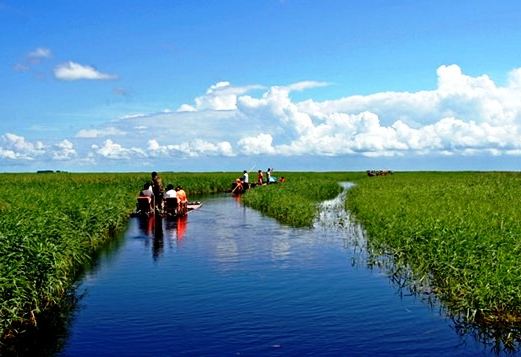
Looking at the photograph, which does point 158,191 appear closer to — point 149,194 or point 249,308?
point 149,194

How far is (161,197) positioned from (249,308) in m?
23.7

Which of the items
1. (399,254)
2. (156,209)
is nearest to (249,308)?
(399,254)

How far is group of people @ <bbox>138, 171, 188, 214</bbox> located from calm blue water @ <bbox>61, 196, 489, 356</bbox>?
37.8ft

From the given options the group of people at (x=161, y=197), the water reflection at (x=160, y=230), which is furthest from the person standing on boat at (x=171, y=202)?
the water reflection at (x=160, y=230)

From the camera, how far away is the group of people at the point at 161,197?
35000mm

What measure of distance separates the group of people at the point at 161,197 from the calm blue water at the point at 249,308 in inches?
454

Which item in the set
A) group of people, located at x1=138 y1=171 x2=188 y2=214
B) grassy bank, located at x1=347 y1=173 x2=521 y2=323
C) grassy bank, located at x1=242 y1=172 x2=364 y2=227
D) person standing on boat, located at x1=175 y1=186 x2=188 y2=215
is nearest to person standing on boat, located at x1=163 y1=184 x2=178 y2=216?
group of people, located at x1=138 y1=171 x2=188 y2=214

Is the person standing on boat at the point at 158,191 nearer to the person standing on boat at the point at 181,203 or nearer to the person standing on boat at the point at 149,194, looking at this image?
the person standing on boat at the point at 149,194

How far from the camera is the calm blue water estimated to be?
11.4 metres

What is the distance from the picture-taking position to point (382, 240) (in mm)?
22203

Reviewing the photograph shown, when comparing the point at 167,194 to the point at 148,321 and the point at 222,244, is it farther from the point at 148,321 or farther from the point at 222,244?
the point at 148,321

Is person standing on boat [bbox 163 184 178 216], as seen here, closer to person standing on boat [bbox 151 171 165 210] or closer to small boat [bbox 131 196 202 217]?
small boat [bbox 131 196 202 217]

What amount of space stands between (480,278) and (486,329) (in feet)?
4.95

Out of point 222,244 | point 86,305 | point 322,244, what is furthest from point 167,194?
point 86,305
